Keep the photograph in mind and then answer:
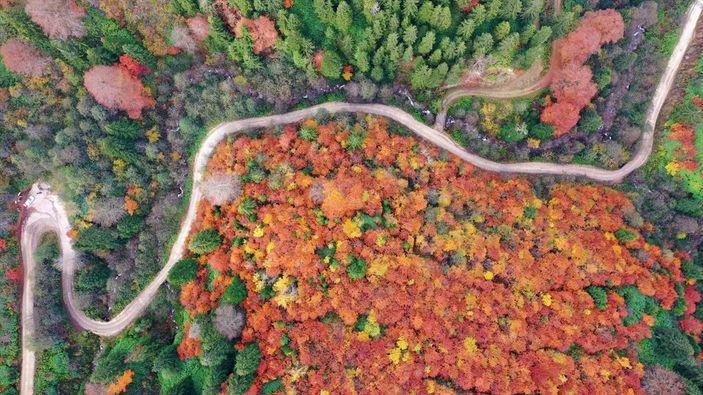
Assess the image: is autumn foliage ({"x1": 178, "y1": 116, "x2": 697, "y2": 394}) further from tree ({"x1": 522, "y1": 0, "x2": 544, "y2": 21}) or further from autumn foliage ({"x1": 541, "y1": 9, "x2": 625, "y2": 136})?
tree ({"x1": 522, "y1": 0, "x2": 544, "y2": 21})

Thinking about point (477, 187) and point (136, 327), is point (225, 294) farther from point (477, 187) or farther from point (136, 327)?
point (477, 187)

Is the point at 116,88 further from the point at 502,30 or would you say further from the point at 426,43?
the point at 502,30

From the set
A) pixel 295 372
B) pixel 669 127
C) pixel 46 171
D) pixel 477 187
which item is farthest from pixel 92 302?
pixel 669 127

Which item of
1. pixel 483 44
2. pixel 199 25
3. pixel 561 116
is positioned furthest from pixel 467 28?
pixel 199 25

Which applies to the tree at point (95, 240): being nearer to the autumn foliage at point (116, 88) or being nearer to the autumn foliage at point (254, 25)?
the autumn foliage at point (116, 88)

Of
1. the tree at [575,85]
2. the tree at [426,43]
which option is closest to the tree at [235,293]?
the tree at [426,43]
